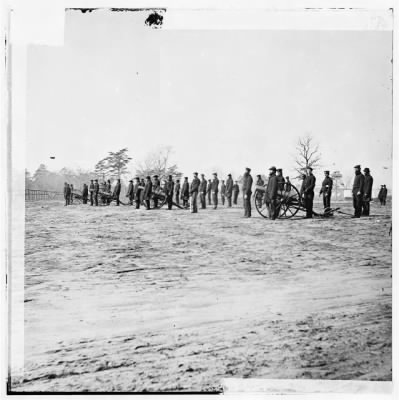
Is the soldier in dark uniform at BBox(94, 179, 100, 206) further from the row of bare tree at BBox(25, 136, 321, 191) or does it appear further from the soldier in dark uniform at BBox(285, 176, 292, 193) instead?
the soldier in dark uniform at BBox(285, 176, 292, 193)

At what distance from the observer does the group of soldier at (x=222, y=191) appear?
392 cm

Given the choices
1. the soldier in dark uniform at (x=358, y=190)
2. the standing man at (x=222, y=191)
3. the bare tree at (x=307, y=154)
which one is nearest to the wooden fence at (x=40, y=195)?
the standing man at (x=222, y=191)

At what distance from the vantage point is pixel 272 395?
12.2ft

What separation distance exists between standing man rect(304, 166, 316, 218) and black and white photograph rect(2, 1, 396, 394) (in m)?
0.01

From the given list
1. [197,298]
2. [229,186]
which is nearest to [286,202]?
[229,186]

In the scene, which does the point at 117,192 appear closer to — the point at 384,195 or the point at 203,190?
the point at 203,190

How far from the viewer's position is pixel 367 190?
12.8 ft

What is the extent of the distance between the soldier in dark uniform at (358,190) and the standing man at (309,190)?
0.34 m

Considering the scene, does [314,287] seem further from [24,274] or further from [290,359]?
[24,274]

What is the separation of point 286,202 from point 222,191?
0.55 meters

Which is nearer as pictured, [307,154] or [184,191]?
[307,154]

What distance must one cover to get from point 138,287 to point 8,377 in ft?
4.16

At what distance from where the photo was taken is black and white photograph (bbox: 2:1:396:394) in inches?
150

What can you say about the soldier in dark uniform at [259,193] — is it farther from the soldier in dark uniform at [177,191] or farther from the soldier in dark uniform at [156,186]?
the soldier in dark uniform at [156,186]
